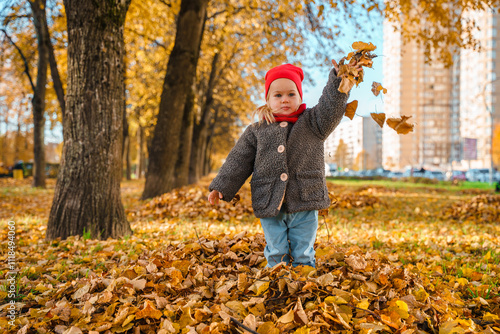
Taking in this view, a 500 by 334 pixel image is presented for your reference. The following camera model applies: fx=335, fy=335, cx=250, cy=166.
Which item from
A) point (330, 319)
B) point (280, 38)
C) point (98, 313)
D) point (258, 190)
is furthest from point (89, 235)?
point (280, 38)

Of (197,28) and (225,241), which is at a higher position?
(197,28)

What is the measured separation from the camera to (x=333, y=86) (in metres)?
2.31

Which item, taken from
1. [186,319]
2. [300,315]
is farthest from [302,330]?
[186,319]

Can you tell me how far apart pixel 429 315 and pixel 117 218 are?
12.4ft

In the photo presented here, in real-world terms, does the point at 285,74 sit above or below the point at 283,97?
above

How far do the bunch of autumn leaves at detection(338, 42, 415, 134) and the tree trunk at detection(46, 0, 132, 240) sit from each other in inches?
122

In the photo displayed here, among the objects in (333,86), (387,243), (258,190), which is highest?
(333,86)

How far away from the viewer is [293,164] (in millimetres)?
2570

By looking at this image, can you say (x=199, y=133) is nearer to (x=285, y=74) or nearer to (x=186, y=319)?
(x=285, y=74)

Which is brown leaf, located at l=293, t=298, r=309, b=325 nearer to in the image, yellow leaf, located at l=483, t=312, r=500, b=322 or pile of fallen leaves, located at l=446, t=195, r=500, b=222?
yellow leaf, located at l=483, t=312, r=500, b=322

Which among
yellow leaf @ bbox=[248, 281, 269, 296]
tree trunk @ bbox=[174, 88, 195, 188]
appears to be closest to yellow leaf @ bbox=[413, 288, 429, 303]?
yellow leaf @ bbox=[248, 281, 269, 296]

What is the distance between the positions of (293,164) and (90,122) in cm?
284

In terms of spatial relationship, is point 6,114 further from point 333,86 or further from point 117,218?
point 333,86

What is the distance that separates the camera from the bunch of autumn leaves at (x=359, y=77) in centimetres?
219
